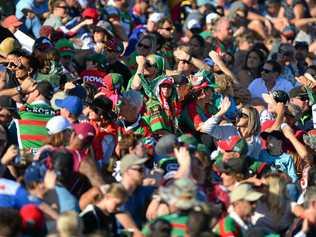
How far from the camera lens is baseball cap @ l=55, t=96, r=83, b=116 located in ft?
46.1

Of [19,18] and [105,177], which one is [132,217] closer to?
[105,177]

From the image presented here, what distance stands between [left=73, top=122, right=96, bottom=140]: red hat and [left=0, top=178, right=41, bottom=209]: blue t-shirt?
4.12 feet

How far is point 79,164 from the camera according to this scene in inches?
511

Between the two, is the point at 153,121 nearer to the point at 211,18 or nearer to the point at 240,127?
the point at 240,127

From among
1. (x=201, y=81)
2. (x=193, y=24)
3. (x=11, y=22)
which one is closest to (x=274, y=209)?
(x=201, y=81)

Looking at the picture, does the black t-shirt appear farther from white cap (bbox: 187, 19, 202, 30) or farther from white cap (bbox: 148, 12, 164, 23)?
white cap (bbox: 187, 19, 202, 30)

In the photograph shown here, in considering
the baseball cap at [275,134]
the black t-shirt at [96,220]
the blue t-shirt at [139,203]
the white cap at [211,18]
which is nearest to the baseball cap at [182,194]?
the black t-shirt at [96,220]

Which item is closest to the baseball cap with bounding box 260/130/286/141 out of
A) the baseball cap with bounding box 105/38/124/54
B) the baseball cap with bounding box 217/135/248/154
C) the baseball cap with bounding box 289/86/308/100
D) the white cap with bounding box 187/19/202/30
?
the baseball cap with bounding box 217/135/248/154

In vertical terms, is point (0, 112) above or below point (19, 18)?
above

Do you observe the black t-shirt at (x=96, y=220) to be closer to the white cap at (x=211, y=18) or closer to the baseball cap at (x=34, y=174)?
the baseball cap at (x=34, y=174)

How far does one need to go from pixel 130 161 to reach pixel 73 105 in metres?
1.62

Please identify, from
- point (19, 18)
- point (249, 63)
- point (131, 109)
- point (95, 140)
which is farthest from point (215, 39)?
point (95, 140)

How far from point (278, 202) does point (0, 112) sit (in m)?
2.93

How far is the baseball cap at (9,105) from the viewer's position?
1418 centimetres
